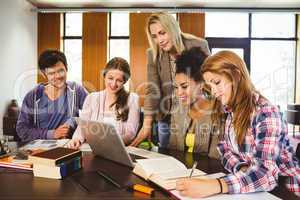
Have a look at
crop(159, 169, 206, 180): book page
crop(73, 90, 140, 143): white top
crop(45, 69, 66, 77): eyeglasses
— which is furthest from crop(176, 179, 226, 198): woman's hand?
crop(45, 69, 66, 77): eyeglasses

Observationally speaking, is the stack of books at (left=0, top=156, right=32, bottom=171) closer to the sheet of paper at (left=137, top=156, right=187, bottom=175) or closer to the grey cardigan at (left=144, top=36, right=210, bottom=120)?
the sheet of paper at (left=137, top=156, right=187, bottom=175)

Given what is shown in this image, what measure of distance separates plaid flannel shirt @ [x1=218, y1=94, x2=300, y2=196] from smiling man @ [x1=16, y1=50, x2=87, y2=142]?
153 centimetres

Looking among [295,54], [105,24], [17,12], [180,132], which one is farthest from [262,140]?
[295,54]

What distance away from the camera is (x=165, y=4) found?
620 cm

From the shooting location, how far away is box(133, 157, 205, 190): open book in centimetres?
111

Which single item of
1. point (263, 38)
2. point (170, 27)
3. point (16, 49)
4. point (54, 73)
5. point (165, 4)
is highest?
point (165, 4)

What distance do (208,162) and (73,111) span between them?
55.4 inches

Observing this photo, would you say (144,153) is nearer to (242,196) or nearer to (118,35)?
(242,196)

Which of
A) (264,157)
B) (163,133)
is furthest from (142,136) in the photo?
(264,157)

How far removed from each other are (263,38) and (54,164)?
6.32 metres

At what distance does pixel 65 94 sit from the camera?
8.33 feet

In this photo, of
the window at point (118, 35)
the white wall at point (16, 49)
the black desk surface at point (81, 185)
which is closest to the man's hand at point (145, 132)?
the black desk surface at point (81, 185)

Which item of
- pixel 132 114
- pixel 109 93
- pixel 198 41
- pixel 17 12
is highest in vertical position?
pixel 17 12

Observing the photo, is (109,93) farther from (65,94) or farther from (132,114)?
A: (65,94)
